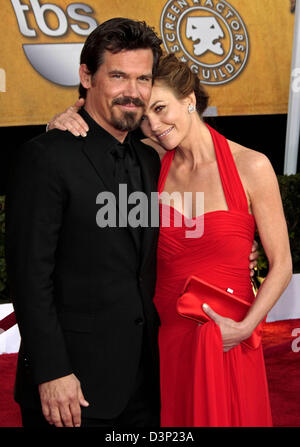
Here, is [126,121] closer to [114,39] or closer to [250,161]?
[114,39]

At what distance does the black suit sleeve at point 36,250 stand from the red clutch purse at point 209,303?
0.66 metres

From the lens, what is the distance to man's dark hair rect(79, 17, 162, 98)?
2.34 meters

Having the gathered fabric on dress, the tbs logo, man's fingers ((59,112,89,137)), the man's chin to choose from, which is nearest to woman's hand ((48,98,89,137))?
man's fingers ((59,112,89,137))

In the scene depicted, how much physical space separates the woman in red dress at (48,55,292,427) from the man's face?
0.46m

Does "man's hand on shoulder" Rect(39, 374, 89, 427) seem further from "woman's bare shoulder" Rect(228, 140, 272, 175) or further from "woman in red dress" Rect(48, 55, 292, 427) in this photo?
"woman's bare shoulder" Rect(228, 140, 272, 175)

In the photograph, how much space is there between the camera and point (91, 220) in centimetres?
226

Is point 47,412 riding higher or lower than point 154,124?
lower

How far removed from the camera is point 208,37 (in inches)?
264

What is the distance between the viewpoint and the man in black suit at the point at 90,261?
2.17 metres

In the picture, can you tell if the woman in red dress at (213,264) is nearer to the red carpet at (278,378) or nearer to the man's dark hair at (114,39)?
the man's dark hair at (114,39)

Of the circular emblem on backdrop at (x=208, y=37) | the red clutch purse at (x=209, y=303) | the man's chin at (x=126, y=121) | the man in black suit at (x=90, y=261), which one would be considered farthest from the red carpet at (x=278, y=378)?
the circular emblem on backdrop at (x=208, y=37)

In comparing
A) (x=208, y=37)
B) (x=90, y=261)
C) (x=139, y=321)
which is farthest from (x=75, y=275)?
(x=208, y=37)

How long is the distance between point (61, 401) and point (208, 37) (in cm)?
535

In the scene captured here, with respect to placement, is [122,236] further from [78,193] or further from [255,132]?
[255,132]
